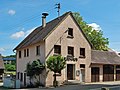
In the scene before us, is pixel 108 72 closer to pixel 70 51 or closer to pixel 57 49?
pixel 70 51

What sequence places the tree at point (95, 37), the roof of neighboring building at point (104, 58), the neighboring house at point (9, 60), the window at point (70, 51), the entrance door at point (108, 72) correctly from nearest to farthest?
the window at point (70, 51)
the roof of neighboring building at point (104, 58)
the entrance door at point (108, 72)
the tree at point (95, 37)
the neighboring house at point (9, 60)

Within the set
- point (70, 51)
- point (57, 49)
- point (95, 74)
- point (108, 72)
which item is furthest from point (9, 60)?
point (57, 49)

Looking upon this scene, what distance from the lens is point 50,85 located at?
114 feet

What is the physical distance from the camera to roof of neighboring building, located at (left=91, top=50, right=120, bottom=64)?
4169 cm

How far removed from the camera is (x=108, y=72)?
42656 mm

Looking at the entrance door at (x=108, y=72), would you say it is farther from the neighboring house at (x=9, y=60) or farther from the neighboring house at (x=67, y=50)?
the neighboring house at (x=9, y=60)

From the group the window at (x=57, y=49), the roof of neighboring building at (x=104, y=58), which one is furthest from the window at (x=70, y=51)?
the roof of neighboring building at (x=104, y=58)

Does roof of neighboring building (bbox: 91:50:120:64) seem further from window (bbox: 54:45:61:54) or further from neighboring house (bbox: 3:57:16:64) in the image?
neighboring house (bbox: 3:57:16:64)

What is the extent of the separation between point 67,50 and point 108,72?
29.2ft

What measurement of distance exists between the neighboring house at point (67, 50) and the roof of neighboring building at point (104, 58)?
206 mm

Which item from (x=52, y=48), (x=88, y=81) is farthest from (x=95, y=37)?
(x=52, y=48)

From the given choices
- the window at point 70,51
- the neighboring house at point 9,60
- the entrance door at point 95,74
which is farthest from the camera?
the neighboring house at point 9,60

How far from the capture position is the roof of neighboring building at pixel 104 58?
137 ft

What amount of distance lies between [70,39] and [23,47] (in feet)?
27.9
